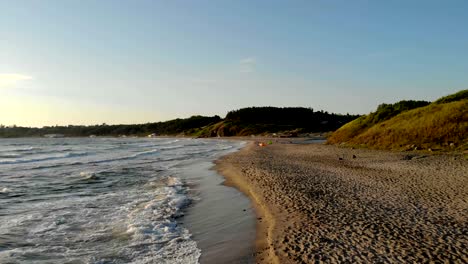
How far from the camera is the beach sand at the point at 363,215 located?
28.8 feet

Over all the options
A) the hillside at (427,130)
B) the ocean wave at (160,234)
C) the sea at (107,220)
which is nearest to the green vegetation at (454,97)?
the hillside at (427,130)

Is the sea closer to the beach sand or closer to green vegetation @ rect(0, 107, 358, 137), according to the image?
the beach sand

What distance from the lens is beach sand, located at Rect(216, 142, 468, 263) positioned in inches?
346

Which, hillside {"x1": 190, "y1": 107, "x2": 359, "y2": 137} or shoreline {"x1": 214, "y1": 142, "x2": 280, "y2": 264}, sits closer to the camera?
shoreline {"x1": 214, "y1": 142, "x2": 280, "y2": 264}

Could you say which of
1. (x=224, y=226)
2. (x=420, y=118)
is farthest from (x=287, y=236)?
(x=420, y=118)

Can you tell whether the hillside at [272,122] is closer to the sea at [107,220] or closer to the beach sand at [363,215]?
the beach sand at [363,215]

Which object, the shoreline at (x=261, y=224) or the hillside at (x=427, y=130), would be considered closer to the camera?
the shoreline at (x=261, y=224)

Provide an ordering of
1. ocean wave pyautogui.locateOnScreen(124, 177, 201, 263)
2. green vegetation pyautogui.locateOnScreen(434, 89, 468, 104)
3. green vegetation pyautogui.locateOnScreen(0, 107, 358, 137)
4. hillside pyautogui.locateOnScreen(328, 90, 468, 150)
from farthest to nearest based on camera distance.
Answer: green vegetation pyautogui.locateOnScreen(0, 107, 358, 137)
green vegetation pyautogui.locateOnScreen(434, 89, 468, 104)
hillside pyautogui.locateOnScreen(328, 90, 468, 150)
ocean wave pyautogui.locateOnScreen(124, 177, 201, 263)

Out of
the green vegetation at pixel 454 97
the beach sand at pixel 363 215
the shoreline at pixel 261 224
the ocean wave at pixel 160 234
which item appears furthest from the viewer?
the green vegetation at pixel 454 97

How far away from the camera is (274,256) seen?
8836 mm

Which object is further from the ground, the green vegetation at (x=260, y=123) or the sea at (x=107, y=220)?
the green vegetation at (x=260, y=123)

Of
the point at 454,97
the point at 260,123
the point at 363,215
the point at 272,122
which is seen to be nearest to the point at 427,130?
the point at 454,97

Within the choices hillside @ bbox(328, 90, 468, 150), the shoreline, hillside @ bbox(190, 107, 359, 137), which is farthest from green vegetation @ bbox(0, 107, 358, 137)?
the shoreline

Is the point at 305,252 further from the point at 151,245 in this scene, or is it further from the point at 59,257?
the point at 59,257
